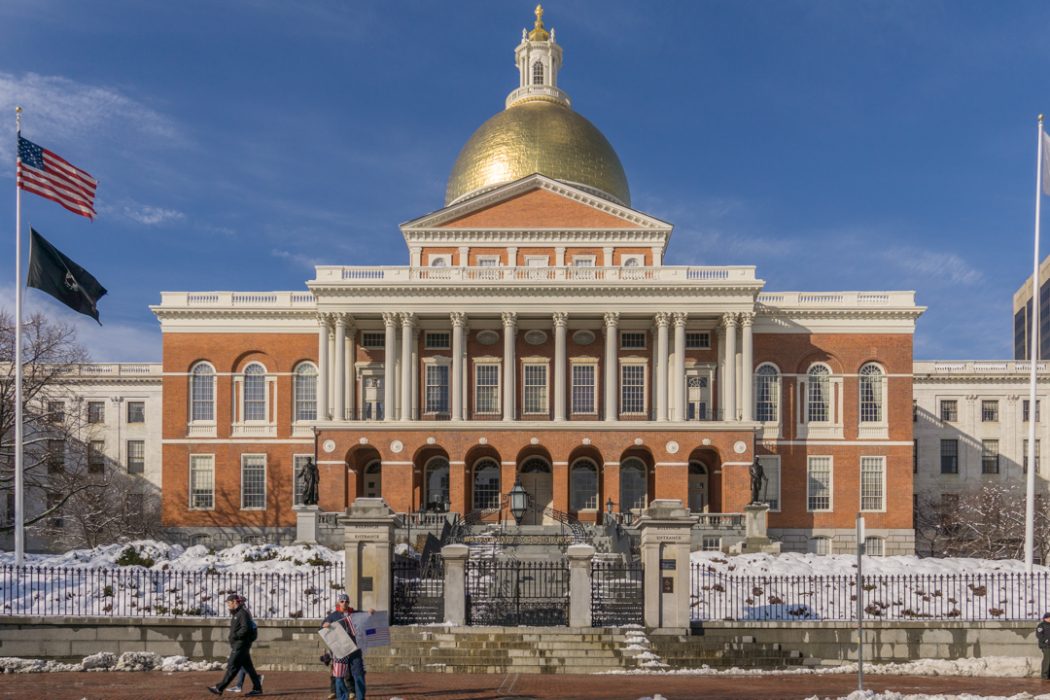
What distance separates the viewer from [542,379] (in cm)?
5209

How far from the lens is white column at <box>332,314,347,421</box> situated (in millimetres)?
49562

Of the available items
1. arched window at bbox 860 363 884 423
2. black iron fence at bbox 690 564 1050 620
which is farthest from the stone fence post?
arched window at bbox 860 363 884 423

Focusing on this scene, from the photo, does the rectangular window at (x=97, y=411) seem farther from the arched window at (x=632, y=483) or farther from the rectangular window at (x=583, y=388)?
the arched window at (x=632, y=483)

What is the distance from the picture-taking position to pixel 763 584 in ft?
84.2

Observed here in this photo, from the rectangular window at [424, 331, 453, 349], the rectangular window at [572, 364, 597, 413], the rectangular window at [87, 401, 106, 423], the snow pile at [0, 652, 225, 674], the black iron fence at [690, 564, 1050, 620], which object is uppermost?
the rectangular window at [424, 331, 453, 349]

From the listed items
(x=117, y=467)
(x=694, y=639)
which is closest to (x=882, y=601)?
(x=694, y=639)

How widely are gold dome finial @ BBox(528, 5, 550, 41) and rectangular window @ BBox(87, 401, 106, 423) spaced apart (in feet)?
124

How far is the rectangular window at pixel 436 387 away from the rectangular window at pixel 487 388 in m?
1.62

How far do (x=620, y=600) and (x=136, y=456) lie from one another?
5213 centimetres

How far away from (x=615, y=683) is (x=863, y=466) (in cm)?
3664

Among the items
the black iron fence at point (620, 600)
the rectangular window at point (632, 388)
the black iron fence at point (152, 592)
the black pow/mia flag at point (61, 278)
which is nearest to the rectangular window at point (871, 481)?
the rectangular window at point (632, 388)

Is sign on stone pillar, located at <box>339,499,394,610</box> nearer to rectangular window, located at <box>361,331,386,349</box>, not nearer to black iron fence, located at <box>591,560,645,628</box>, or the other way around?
black iron fence, located at <box>591,560,645,628</box>

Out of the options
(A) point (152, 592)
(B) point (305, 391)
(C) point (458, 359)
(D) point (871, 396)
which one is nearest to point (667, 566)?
(A) point (152, 592)

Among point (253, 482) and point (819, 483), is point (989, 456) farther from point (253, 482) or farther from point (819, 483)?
point (253, 482)
